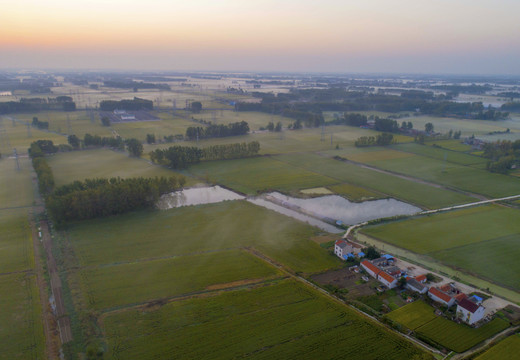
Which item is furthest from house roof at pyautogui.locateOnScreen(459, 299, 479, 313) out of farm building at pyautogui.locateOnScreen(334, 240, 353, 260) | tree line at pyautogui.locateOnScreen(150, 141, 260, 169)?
tree line at pyautogui.locateOnScreen(150, 141, 260, 169)

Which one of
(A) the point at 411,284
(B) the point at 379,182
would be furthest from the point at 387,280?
(B) the point at 379,182

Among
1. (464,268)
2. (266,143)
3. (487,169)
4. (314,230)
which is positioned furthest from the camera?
(266,143)

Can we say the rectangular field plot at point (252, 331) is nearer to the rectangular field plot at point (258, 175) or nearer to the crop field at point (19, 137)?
the rectangular field plot at point (258, 175)

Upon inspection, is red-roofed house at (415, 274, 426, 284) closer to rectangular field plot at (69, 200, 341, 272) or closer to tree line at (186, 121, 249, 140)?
rectangular field plot at (69, 200, 341, 272)

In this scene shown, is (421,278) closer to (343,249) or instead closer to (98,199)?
(343,249)

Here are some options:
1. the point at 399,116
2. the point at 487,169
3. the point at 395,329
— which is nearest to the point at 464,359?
the point at 395,329

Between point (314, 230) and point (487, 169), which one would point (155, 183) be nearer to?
point (314, 230)
